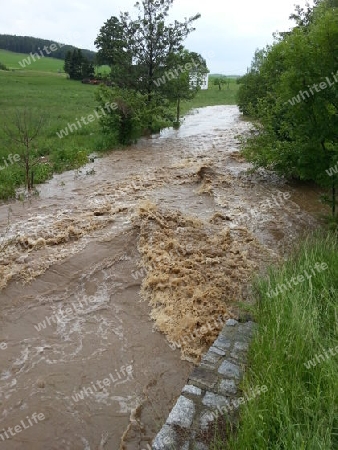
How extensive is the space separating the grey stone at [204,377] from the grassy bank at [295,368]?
1.32 feet

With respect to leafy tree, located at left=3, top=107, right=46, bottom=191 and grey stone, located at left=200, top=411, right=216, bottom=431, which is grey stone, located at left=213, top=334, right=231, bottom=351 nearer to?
grey stone, located at left=200, top=411, right=216, bottom=431

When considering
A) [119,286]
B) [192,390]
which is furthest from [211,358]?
[119,286]

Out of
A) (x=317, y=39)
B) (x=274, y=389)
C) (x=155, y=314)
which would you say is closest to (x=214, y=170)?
(x=317, y=39)

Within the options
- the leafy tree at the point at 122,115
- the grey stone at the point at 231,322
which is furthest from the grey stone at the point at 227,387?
the leafy tree at the point at 122,115

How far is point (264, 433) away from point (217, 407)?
0.73m

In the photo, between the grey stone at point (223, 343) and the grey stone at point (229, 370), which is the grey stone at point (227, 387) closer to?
the grey stone at point (229, 370)

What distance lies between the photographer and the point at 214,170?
13.9 metres

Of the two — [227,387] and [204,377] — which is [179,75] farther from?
[227,387]

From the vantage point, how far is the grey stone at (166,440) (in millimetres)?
3528

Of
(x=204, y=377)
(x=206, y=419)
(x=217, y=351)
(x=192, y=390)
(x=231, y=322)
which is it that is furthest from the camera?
(x=231, y=322)

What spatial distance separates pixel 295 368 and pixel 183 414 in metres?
1.21

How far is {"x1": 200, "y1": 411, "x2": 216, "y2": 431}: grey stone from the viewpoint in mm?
3721

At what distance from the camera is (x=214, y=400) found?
13.2ft

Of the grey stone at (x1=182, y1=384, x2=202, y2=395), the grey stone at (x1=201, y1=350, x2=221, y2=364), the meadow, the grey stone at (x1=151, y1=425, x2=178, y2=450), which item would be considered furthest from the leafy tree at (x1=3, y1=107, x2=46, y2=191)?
the grey stone at (x1=151, y1=425, x2=178, y2=450)
